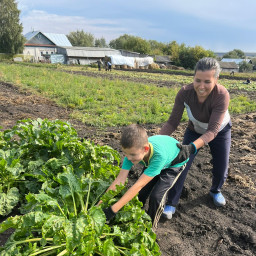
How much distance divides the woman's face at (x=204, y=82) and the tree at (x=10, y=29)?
46.1 meters

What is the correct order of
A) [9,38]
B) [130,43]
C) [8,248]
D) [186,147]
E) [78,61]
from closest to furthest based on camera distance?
[8,248]
[186,147]
[9,38]
[78,61]
[130,43]

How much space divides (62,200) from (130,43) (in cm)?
7341

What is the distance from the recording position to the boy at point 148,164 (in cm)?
225

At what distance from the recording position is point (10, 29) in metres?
42.6

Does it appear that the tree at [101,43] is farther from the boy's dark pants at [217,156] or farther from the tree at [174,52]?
the boy's dark pants at [217,156]

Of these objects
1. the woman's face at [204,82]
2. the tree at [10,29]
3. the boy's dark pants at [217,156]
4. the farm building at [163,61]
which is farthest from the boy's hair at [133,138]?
the farm building at [163,61]

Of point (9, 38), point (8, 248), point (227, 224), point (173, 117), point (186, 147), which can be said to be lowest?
point (227, 224)

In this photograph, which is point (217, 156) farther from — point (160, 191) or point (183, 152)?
point (160, 191)

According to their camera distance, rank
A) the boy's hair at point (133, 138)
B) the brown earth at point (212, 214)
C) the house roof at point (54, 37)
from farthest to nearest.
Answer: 1. the house roof at point (54, 37)
2. the brown earth at point (212, 214)
3. the boy's hair at point (133, 138)

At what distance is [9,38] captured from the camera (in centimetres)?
4256

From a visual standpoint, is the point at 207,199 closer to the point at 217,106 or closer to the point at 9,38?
the point at 217,106

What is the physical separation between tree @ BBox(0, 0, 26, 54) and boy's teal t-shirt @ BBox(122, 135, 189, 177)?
152 ft

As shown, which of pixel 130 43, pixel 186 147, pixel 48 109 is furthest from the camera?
pixel 130 43

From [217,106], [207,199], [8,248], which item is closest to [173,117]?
[217,106]
